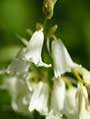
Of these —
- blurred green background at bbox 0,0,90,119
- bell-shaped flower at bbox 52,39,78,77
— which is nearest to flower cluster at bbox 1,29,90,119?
bell-shaped flower at bbox 52,39,78,77

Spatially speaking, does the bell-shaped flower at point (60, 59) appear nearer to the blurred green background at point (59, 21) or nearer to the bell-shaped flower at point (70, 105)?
the bell-shaped flower at point (70, 105)

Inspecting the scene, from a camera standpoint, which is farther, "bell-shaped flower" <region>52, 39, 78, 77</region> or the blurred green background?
the blurred green background

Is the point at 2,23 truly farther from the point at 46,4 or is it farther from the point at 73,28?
the point at 46,4

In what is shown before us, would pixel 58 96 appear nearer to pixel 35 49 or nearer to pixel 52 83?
pixel 52 83

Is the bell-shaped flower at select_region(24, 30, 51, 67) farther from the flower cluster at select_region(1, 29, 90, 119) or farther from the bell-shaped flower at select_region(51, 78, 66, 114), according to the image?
the bell-shaped flower at select_region(51, 78, 66, 114)

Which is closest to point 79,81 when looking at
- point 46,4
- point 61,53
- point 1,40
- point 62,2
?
point 61,53
